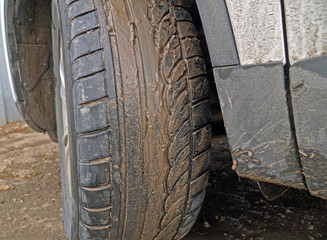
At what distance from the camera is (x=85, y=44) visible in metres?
1.05

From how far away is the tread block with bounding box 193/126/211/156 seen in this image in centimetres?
112

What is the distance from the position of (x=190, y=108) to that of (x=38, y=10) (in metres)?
1.21

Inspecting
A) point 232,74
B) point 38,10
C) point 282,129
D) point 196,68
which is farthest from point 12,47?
point 282,129

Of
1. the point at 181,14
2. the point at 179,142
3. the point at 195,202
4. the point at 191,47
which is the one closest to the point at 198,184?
the point at 195,202

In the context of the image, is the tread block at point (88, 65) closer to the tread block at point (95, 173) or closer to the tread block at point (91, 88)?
the tread block at point (91, 88)

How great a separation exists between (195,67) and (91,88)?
33 centimetres

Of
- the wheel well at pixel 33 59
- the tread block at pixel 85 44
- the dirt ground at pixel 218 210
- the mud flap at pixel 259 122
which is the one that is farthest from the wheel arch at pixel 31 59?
the mud flap at pixel 259 122

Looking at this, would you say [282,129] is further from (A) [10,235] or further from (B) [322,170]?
(A) [10,235]

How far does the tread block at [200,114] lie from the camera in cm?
111

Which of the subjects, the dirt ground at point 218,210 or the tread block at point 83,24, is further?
the dirt ground at point 218,210

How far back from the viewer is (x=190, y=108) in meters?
1.10

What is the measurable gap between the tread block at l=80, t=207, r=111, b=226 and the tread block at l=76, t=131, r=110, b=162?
0.17 metres

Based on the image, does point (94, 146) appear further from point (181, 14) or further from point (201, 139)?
point (181, 14)

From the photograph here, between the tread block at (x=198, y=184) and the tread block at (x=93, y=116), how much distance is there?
0.37 metres
